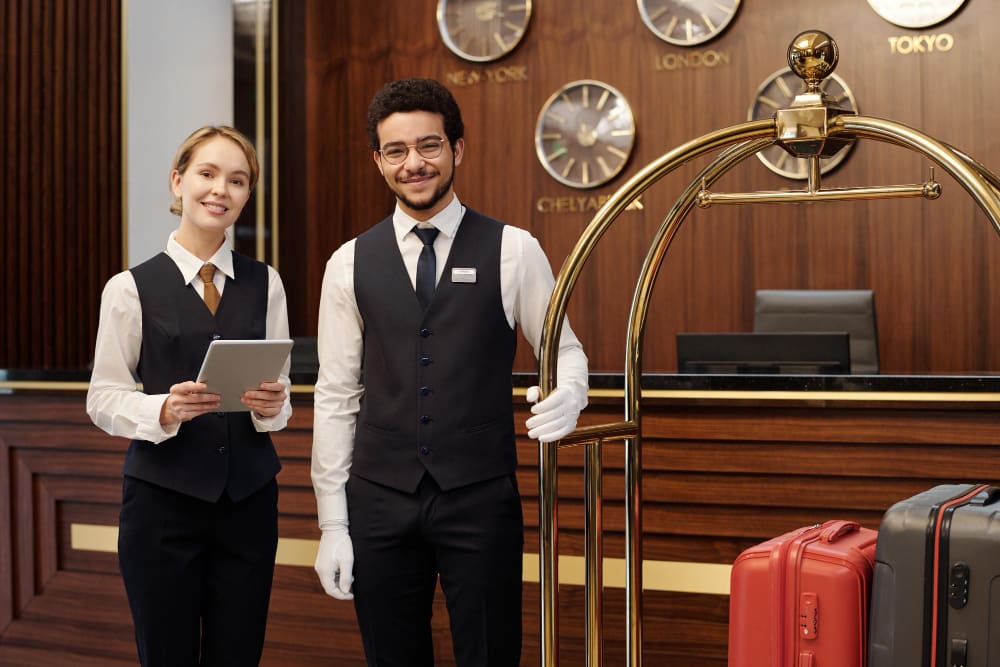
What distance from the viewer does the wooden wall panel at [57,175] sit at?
4828mm

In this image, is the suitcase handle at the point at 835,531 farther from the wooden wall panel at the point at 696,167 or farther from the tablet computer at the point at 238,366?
the wooden wall panel at the point at 696,167

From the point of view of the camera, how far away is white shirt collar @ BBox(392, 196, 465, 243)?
6.15 ft

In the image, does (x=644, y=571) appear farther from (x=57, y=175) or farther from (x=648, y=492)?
(x=57, y=175)

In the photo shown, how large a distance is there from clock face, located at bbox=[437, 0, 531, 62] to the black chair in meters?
1.95

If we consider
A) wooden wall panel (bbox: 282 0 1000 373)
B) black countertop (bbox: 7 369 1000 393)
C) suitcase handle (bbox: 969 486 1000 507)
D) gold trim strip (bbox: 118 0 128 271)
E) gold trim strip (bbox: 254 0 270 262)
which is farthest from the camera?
gold trim strip (bbox: 254 0 270 262)

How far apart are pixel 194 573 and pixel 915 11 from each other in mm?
4283

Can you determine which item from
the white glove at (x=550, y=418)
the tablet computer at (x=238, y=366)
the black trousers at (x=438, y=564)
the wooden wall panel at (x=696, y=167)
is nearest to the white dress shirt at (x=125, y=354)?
the tablet computer at (x=238, y=366)

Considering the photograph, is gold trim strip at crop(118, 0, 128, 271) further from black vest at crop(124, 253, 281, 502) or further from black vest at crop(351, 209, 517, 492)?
black vest at crop(351, 209, 517, 492)

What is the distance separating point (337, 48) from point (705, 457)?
3990 millimetres

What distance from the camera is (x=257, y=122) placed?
227 inches

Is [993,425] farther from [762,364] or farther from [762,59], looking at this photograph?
[762,59]

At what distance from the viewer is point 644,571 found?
2.82 metres

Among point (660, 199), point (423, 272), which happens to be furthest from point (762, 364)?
point (660, 199)

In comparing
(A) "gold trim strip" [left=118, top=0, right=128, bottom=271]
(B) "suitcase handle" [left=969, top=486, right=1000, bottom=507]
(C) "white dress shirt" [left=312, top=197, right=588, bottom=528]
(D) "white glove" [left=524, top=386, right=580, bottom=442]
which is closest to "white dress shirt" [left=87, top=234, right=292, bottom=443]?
(C) "white dress shirt" [left=312, top=197, right=588, bottom=528]
